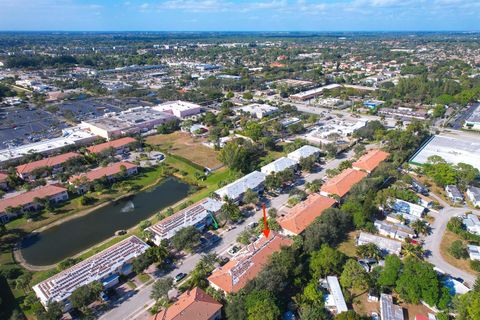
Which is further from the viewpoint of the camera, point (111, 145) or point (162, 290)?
point (111, 145)

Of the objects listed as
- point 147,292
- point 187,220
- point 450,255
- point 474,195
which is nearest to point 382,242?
point 450,255

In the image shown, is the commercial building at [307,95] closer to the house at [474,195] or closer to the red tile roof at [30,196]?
the house at [474,195]

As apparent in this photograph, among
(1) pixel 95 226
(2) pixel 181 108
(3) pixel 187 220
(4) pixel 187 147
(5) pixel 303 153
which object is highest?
(5) pixel 303 153

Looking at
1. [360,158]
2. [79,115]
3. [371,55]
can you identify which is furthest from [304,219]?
[371,55]

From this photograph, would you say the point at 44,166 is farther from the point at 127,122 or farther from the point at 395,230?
the point at 395,230

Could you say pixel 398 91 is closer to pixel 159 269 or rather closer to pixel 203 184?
pixel 203 184

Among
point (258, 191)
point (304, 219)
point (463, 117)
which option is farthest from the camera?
point (463, 117)
